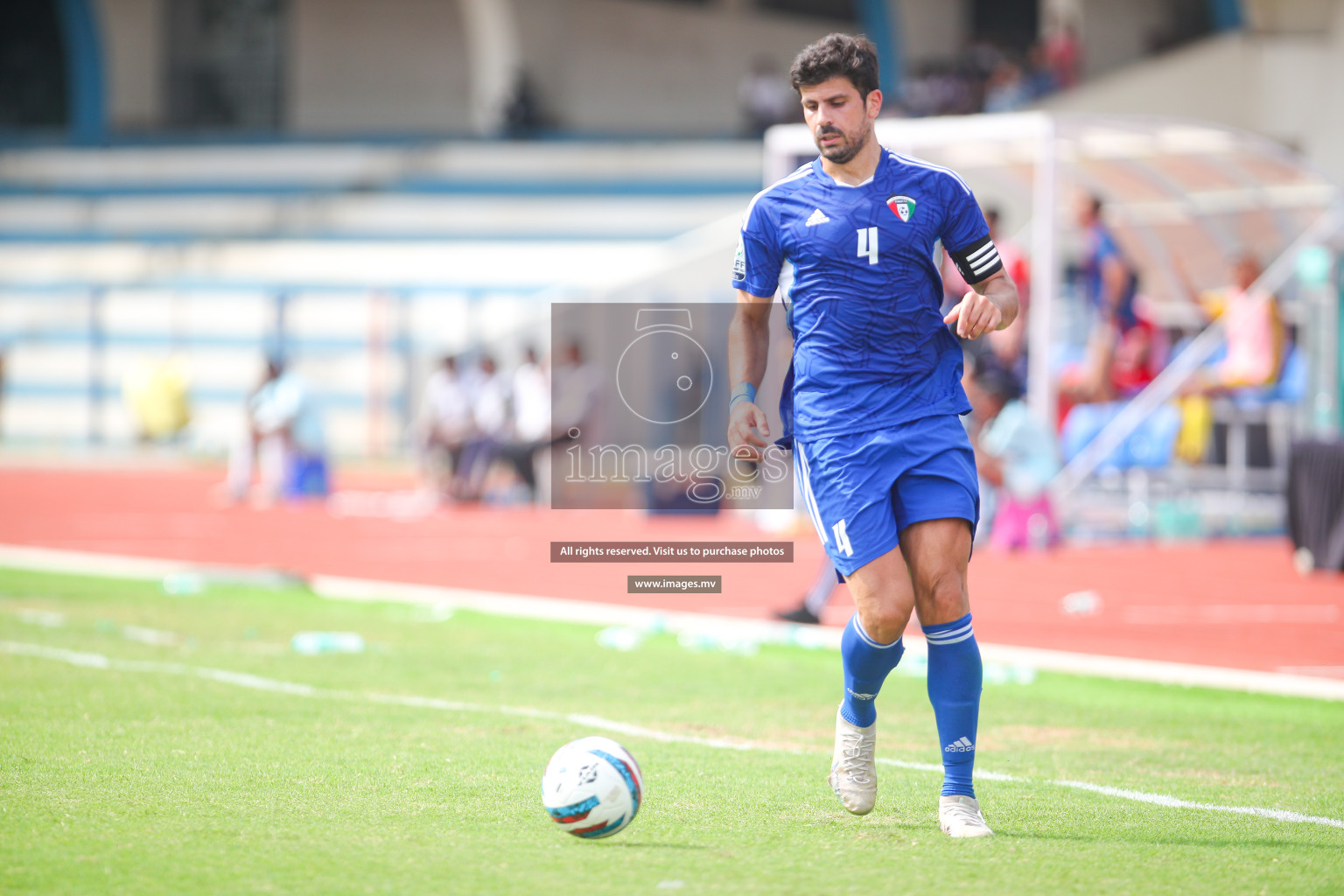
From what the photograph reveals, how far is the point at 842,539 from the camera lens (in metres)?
5.25

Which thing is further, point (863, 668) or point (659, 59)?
point (659, 59)

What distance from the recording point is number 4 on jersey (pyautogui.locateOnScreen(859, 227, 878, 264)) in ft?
17.3

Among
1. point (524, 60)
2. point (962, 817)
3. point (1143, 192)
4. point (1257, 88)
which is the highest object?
point (524, 60)

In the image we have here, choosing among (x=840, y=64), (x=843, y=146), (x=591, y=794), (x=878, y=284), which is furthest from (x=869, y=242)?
(x=591, y=794)

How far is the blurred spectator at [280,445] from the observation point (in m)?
20.4

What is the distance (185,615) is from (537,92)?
84.7 feet

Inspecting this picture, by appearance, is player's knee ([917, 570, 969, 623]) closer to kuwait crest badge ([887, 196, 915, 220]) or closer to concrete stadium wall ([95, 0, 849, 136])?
kuwait crest badge ([887, 196, 915, 220])

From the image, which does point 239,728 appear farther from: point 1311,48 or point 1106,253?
point 1311,48

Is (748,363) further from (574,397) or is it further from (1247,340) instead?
(574,397)

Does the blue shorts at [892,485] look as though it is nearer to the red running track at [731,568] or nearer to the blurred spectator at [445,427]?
the red running track at [731,568]

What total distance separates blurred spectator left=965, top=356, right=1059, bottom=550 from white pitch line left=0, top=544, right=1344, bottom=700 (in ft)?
14.8

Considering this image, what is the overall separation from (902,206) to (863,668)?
1459 millimetres

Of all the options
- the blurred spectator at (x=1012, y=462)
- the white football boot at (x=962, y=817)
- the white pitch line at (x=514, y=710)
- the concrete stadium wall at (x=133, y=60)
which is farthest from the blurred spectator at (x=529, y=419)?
the concrete stadium wall at (x=133, y=60)

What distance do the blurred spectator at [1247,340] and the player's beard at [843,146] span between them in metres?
11.6
